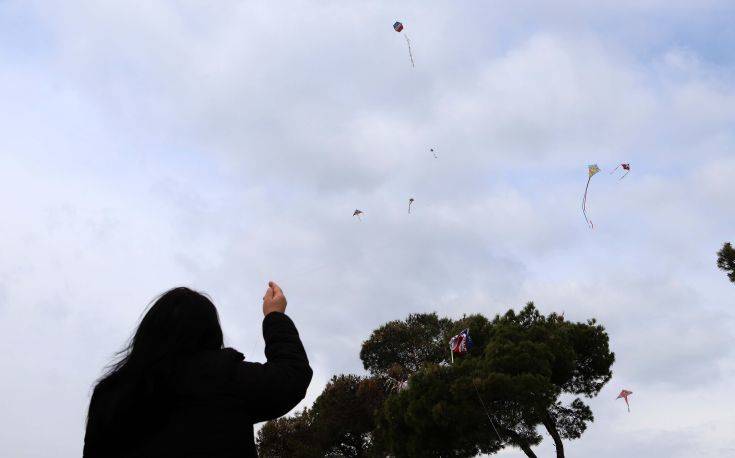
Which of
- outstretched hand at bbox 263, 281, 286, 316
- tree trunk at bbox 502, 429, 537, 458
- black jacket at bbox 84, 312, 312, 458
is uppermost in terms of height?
tree trunk at bbox 502, 429, 537, 458

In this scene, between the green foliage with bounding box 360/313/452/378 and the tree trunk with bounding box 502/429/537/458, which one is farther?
the green foliage with bounding box 360/313/452/378

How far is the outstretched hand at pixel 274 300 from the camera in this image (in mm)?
2707

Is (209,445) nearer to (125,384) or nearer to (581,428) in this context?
(125,384)

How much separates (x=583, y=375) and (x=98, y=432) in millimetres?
27464

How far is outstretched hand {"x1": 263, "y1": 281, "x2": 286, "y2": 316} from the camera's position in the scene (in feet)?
8.88

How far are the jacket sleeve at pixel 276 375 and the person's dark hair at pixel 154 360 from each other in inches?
8.0

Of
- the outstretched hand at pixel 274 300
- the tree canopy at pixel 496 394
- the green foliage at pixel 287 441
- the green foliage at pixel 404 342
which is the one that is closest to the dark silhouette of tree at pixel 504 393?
the tree canopy at pixel 496 394

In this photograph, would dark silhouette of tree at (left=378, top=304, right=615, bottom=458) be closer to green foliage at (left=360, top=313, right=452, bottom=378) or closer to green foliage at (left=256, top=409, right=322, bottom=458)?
green foliage at (left=256, top=409, right=322, bottom=458)

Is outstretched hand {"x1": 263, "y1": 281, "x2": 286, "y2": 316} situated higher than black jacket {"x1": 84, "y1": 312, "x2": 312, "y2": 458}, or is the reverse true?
outstretched hand {"x1": 263, "y1": 281, "x2": 286, "y2": 316}

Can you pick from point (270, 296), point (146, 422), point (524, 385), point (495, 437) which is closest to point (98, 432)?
point (146, 422)

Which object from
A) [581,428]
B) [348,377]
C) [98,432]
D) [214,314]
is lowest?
[98,432]

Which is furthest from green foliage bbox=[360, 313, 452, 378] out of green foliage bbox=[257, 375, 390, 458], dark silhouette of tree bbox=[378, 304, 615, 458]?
dark silhouette of tree bbox=[378, 304, 615, 458]

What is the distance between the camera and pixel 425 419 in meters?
24.1

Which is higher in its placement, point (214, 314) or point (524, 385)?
point (524, 385)
